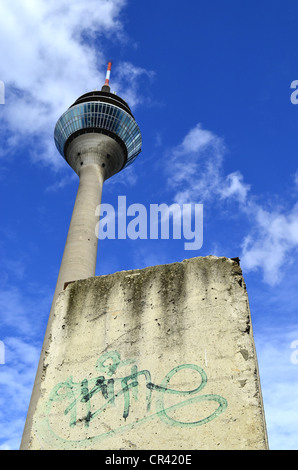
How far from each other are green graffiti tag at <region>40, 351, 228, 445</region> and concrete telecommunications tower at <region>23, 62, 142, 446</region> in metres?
13.9

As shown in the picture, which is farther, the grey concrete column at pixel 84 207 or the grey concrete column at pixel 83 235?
the grey concrete column at pixel 83 235

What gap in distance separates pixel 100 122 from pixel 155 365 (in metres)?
23.0

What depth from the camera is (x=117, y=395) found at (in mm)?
3000

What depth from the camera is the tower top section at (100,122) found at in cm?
2461

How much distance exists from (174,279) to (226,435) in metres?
1.25

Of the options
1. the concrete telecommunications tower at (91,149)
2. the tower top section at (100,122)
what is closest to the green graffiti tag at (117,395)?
the concrete telecommunications tower at (91,149)

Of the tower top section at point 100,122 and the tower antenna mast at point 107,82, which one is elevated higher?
the tower antenna mast at point 107,82

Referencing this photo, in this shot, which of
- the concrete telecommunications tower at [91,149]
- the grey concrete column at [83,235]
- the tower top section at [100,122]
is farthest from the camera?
the tower top section at [100,122]

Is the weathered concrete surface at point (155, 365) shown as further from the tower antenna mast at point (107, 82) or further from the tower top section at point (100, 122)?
the tower antenna mast at point (107, 82)

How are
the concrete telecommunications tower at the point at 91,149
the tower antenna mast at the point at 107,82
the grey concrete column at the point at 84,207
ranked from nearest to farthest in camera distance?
1. the grey concrete column at the point at 84,207
2. the concrete telecommunications tower at the point at 91,149
3. the tower antenna mast at the point at 107,82

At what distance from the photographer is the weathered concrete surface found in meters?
2.72

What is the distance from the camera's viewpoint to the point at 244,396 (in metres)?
2.70
